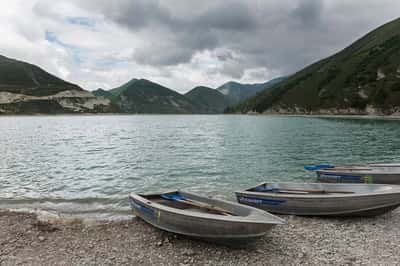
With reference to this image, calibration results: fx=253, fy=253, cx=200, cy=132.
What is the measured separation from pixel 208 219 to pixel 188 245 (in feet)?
5.41

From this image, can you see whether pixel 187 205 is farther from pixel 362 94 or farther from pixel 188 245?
pixel 362 94

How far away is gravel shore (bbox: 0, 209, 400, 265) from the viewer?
328 inches

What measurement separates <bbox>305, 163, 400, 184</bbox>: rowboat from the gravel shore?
4013 millimetres

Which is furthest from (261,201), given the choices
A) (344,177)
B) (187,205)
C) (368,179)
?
(368,179)

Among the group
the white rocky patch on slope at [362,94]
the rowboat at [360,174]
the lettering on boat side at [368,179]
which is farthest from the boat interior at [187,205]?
the white rocky patch on slope at [362,94]

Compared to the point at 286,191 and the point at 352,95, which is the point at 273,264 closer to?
the point at 286,191

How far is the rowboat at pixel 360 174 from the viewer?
15430 millimetres

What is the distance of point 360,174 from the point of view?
51.7 ft

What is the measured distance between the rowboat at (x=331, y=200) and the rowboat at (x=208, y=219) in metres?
2.58

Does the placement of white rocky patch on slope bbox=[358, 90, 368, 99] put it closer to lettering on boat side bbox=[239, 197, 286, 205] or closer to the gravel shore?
the gravel shore

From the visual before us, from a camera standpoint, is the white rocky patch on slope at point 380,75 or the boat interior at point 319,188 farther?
the white rocky patch on slope at point 380,75

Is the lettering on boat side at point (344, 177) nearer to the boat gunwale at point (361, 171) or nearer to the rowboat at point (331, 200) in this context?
the boat gunwale at point (361, 171)

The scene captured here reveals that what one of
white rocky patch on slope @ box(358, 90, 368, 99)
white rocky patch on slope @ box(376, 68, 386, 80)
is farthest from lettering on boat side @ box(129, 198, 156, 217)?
white rocky patch on slope @ box(376, 68, 386, 80)

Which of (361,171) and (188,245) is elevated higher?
(361,171)
